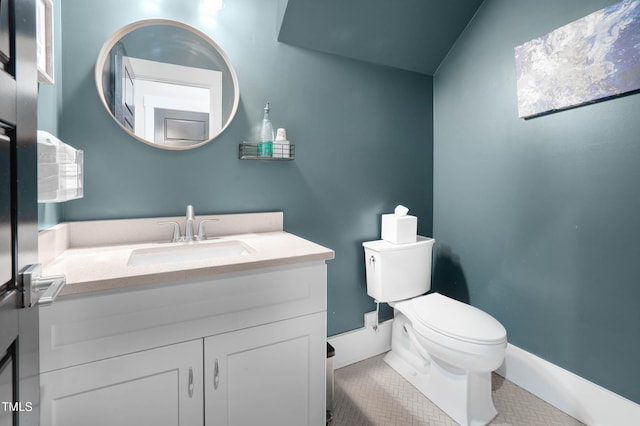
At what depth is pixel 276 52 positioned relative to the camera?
1.69m

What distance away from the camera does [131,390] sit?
892 mm

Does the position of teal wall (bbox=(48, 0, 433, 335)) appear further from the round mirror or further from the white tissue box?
the white tissue box

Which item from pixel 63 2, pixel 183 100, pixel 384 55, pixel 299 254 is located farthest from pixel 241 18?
pixel 299 254

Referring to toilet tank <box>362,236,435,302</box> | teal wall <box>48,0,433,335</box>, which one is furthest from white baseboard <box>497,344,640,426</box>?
teal wall <box>48,0,433,335</box>

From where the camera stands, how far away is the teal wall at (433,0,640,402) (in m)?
1.37

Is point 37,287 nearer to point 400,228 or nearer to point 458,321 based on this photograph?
point 458,321

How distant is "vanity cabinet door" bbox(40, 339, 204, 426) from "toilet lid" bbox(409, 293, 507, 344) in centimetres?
108

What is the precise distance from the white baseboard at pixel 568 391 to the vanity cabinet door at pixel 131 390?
1.70 meters

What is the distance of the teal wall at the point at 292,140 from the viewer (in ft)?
4.34

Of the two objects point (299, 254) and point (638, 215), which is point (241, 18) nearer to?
point (299, 254)

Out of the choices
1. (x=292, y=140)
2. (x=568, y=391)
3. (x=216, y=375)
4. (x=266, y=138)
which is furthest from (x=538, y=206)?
(x=216, y=375)

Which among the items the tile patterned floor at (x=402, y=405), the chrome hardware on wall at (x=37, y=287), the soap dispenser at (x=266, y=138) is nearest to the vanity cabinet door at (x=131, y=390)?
the chrome hardware on wall at (x=37, y=287)

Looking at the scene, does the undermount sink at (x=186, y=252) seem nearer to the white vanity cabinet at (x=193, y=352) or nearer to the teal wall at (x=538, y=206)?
the white vanity cabinet at (x=193, y=352)

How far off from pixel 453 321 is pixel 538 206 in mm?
792
